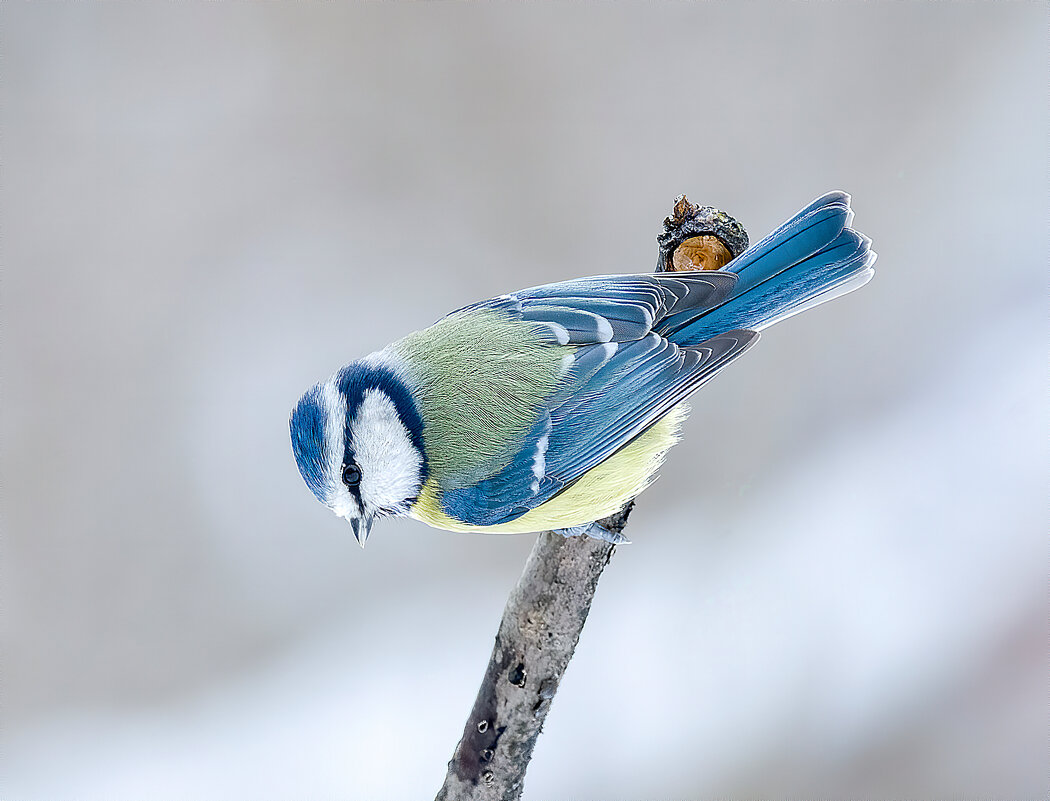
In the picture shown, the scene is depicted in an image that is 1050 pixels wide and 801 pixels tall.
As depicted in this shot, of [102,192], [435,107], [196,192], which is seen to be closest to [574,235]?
[435,107]

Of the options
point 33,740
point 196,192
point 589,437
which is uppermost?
point 196,192

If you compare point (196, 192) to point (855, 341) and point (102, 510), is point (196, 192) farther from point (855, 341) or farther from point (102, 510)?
point (855, 341)

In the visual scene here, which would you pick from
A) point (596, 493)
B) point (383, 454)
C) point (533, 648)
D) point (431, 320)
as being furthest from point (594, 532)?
point (431, 320)

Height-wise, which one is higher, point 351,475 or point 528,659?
point 351,475

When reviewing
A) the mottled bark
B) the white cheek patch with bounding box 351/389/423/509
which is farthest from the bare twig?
the white cheek patch with bounding box 351/389/423/509

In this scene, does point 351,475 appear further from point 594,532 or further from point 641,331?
point 641,331
